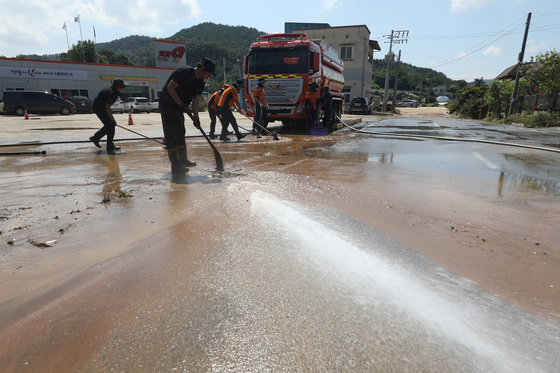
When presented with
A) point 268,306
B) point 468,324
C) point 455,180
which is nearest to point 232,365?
point 268,306

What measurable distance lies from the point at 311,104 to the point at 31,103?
62.6 ft

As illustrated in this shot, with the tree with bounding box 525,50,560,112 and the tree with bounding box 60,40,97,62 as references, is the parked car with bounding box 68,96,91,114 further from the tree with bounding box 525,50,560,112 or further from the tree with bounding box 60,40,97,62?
the tree with bounding box 60,40,97,62

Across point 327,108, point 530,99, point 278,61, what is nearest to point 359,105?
point 530,99

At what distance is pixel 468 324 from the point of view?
1.76 m

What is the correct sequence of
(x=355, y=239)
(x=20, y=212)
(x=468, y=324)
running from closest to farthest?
(x=468, y=324)
(x=355, y=239)
(x=20, y=212)

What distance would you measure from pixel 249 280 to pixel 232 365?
0.70 metres

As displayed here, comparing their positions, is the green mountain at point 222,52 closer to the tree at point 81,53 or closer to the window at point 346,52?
the tree at point 81,53

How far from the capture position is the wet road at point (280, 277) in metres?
1.56

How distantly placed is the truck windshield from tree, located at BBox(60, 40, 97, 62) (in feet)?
217

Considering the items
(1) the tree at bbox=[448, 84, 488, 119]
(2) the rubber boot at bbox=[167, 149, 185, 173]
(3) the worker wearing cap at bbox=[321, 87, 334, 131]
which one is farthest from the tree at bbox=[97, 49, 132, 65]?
(2) the rubber boot at bbox=[167, 149, 185, 173]

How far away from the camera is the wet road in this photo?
1.56 metres

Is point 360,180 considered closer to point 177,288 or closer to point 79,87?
point 177,288

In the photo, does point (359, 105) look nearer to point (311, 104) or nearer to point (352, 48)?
point (352, 48)

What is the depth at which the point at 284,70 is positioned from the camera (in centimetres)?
1153
